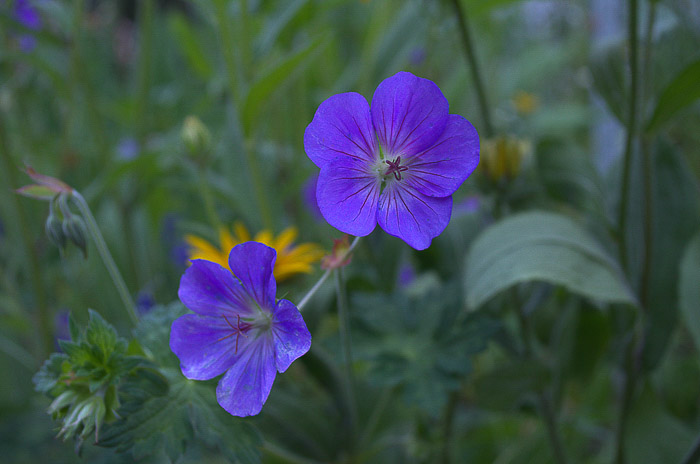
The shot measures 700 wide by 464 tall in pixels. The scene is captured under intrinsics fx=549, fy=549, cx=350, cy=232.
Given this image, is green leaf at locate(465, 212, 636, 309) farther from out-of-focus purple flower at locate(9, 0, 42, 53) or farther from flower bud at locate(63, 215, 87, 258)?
out-of-focus purple flower at locate(9, 0, 42, 53)

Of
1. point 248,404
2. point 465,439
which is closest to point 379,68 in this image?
point 465,439

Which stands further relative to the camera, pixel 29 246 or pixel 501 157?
pixel 29 246

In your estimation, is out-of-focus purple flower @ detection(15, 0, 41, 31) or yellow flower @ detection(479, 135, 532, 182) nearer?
yellow flower @ detection(479, 135, 532, 182)

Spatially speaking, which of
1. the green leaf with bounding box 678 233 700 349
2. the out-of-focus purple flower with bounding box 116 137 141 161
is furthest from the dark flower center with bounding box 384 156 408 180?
the out-of-focus purple flower with bounding box 116 137 141 161

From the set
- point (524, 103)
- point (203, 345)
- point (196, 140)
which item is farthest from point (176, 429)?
point (524, 103)

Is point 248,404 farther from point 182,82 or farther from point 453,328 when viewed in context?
point 182,82

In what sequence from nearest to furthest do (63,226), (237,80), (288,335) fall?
1. (288,335)
2. (63,226)
3. (237,80)

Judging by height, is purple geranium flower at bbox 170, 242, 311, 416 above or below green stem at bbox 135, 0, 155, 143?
below

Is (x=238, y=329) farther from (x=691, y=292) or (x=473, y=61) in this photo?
(x=691, y=292)
